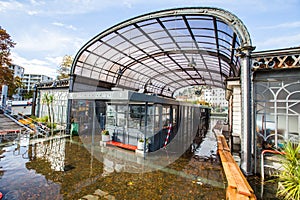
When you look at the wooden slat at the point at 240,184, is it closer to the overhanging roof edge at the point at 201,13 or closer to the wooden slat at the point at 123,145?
the overhanging roof edge at the point at 201,13

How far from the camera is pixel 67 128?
10.7m

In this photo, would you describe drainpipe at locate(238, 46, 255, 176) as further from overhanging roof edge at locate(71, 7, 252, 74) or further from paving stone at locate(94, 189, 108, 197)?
paving stone at locate(94, 189, 108, 197)

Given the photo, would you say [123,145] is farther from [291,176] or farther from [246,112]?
[291,176]

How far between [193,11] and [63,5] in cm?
536

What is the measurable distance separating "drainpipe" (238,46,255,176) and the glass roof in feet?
1.70

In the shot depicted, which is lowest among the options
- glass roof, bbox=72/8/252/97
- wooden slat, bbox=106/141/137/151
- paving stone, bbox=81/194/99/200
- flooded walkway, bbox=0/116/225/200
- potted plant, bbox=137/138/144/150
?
flooded walkway, bbox=0/116/225/200

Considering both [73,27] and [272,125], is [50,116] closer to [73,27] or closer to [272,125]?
[73,27]

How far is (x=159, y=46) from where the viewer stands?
1042cm

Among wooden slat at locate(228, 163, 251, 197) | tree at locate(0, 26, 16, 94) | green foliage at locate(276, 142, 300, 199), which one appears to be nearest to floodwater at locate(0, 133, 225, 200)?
wooden slat at locate(228, 163, 251, 197)

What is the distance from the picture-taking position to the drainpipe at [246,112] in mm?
4629

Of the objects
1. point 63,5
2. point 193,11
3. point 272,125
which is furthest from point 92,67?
point 272,125

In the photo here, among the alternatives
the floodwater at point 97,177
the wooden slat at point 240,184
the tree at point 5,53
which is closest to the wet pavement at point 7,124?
the tree at point 5,53

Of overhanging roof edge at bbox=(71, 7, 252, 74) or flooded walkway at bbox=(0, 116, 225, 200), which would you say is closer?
flooded walkway at bbox=(0, 116, 225, 200)

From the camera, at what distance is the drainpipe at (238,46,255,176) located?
15.2ft
